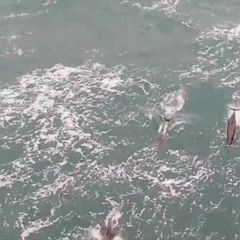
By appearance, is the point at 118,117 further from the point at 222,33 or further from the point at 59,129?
the point at 222,33

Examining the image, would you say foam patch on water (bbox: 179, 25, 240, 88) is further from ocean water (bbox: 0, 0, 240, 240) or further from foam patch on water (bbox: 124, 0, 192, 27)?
foam patch on water (bbox: 124, 0, 192, 27)

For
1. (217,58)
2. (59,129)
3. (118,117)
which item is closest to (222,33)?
(217,58)

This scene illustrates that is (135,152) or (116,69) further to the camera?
(116,69)

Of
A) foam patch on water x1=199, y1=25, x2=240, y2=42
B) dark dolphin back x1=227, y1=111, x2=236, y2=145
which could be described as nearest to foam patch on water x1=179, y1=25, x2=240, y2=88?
foam patch on water x1=199, y1=25, x2=240, y2=42

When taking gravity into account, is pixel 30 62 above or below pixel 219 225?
above

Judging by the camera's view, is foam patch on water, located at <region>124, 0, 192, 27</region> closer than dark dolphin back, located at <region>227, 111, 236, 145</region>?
No

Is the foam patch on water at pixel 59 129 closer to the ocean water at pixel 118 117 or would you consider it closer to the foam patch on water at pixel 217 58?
the ocean water at pixel 118 117

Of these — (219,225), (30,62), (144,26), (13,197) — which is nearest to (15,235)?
(13,197)

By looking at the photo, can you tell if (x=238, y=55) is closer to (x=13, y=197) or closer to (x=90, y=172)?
(x=90, y=172)
